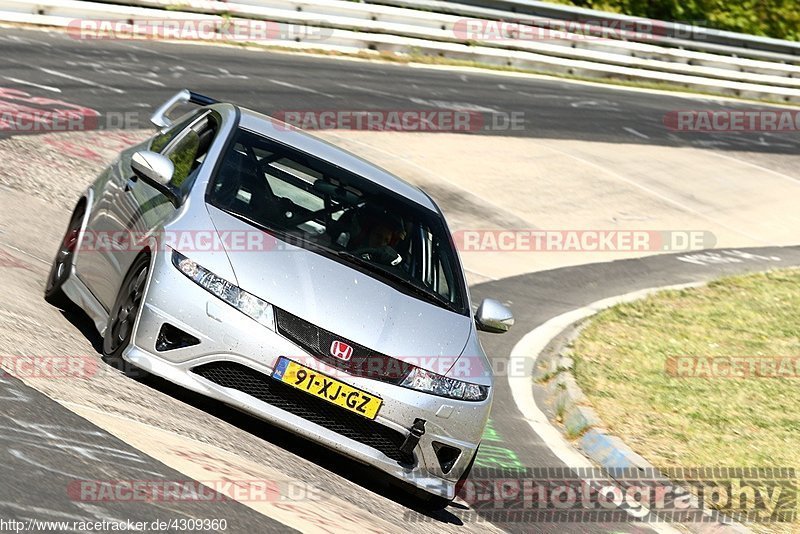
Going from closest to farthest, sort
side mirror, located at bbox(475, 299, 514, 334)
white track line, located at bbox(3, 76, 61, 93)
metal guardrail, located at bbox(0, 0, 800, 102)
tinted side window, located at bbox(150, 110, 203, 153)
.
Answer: side mirror, located at bbox(475, 299, 514, 334) < tinted side window, located at bbox(150, 110, 203, 153) < white track line, located at bbox(3, 76, 61, 93) < metal guardrail, located at bbox(0, 0, 800, 102)

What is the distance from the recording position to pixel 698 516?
7980 mm

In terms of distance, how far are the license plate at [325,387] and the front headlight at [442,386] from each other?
9.2 inches

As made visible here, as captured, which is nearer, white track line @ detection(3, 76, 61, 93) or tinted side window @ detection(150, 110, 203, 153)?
tinted side window @ detection(150, 110, 203, 153)

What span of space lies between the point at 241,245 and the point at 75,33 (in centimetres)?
1439

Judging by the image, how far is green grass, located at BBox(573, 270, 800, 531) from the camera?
9188 mm

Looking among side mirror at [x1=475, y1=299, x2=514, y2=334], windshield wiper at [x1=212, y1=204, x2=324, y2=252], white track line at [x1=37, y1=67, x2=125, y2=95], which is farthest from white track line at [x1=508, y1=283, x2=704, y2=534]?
white track line at [x1=37, y1=67, x2=125, y2=95]

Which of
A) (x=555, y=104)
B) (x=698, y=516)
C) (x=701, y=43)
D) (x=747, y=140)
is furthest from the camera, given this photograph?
(x=701, y=43)

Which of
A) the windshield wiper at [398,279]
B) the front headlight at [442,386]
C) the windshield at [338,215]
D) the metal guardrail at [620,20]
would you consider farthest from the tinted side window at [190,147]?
the metal guardrail at [620,20]

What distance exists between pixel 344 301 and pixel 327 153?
1.71m

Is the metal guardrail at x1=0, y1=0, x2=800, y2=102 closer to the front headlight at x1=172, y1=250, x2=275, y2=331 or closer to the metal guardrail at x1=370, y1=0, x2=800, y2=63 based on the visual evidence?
the metal guardrail at x1=370, y1=0, x2=800, y2=63

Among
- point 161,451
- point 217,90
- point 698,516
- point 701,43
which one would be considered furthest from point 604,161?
point 161,451

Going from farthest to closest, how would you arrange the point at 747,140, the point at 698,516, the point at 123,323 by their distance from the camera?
the point at 747,140
the point at 698,516
the point at 123,323

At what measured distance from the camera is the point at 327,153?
813 cm

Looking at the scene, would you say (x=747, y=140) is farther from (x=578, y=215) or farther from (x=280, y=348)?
(x=280, y=348)
